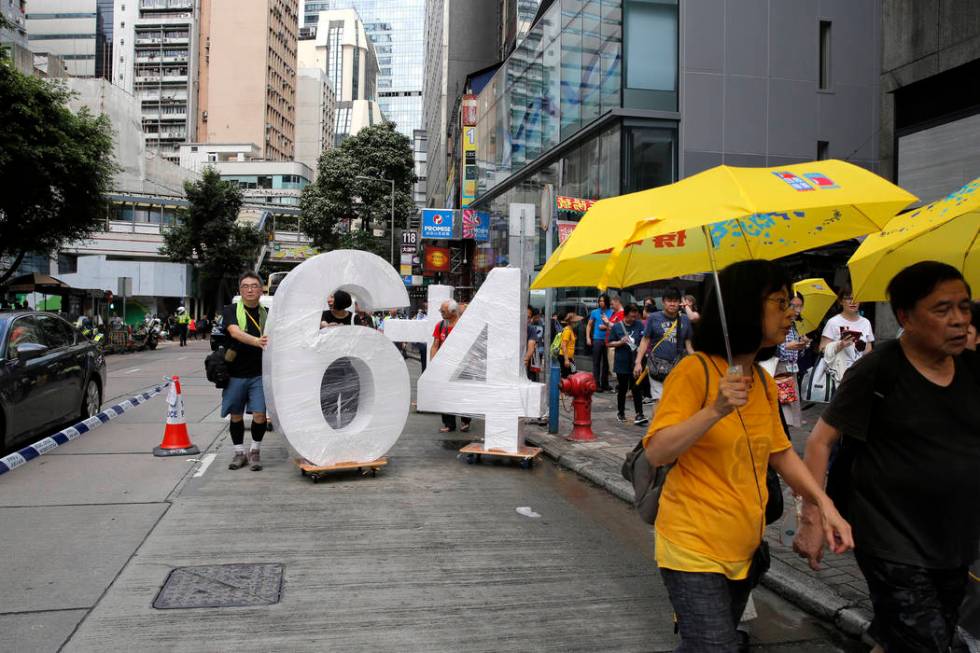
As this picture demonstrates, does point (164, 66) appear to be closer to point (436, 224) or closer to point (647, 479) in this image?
point (436, 224)

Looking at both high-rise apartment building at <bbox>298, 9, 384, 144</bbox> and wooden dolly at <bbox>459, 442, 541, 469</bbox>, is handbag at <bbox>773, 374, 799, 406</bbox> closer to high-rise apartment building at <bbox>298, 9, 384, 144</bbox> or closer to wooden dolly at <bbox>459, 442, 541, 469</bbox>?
wooden dolly at <bbox>459, 442, 541, 469</bbox>

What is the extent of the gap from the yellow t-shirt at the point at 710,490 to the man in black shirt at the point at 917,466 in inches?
11.9

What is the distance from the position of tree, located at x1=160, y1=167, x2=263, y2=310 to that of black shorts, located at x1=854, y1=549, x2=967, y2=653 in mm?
51059

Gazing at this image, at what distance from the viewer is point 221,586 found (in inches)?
175

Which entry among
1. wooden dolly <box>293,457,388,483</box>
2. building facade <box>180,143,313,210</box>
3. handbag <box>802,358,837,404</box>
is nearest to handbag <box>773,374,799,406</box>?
handbag <box>802,358,837,404</box>

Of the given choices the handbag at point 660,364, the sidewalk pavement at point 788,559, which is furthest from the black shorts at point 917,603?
the handbag at point 660,364

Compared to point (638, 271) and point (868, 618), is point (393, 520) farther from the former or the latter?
point (868, 618)

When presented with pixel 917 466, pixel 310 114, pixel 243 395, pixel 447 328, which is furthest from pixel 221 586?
pixel 310 114

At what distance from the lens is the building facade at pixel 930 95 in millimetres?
10977

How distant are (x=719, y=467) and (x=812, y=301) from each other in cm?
601

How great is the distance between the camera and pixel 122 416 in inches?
455

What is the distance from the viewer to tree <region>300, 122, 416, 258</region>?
4881 centimetres

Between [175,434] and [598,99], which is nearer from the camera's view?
[175,434]

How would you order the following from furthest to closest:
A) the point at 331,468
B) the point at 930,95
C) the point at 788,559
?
the point at 930,95
the point at 331,468
the point at 788,559
